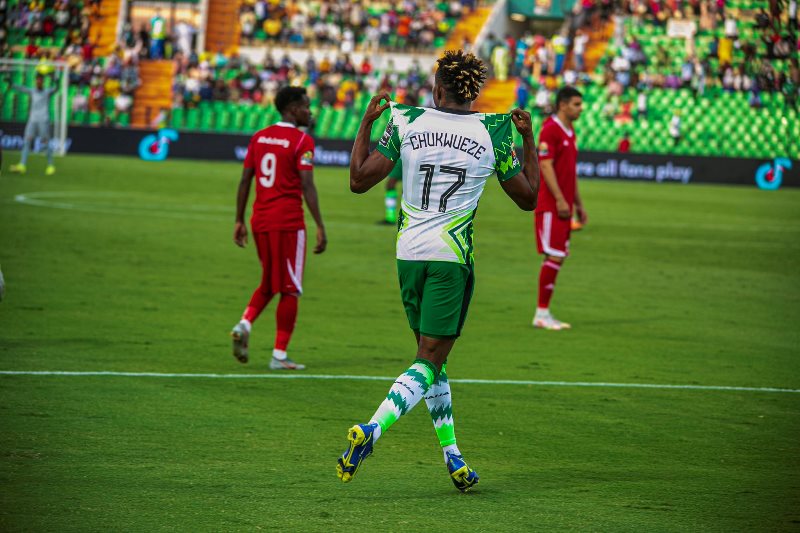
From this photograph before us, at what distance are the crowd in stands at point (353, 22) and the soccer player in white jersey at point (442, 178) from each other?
44.2 meters

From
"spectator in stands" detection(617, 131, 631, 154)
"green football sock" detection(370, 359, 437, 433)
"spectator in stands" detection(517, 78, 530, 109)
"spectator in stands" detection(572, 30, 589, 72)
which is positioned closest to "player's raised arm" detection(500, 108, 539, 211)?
"green football sock" detection(370, 359, 437, 433)

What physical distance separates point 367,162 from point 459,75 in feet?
2.02

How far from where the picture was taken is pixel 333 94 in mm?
45656

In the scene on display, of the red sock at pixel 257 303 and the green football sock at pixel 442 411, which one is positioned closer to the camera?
the green football sock at pixel 442 411

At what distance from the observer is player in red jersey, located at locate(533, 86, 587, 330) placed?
12242 mm

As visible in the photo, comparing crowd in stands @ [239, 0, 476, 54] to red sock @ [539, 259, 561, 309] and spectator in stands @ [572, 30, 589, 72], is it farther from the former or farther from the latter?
red sock @ [539, 259, 561, 309]

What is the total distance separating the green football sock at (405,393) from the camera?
19.2 ft

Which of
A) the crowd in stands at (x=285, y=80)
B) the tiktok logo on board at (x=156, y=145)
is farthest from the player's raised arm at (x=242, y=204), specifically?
the crowd in stands at (x=285, y=80)

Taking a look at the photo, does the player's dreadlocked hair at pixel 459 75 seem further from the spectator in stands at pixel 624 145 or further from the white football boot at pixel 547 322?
the spectator in stands at pixel 624 145

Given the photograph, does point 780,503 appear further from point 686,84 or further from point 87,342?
point 686,84

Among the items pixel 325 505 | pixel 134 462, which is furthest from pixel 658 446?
pixel 134 462

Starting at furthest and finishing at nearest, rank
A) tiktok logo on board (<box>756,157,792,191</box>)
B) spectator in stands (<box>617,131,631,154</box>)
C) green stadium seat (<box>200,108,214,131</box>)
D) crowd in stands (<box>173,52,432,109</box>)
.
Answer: crowd in stands (<box>173,52,432,109</box>), green stadium seat (<box>200,108,214,131</box>), spectator in stands (<box>617,131,631,154</box>), tiktok logo on board (<box>756,157,792,191</box>)

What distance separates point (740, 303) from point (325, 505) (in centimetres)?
1011

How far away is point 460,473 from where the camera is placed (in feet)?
20.2
